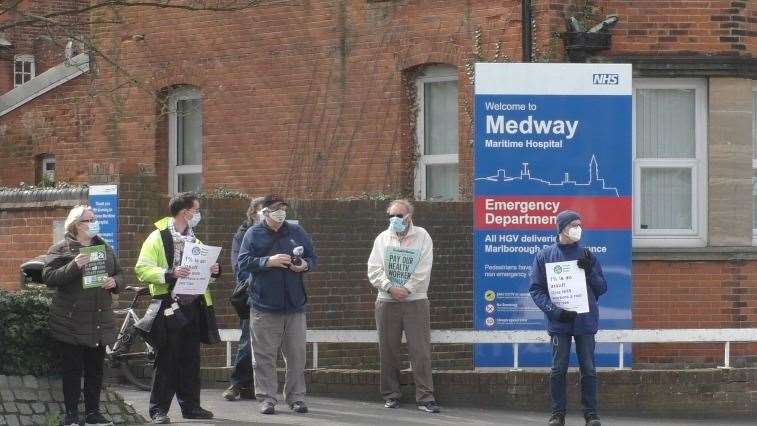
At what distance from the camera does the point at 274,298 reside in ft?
41.1

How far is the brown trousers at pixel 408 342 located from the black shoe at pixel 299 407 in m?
1.00

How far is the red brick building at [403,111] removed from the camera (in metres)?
15.5

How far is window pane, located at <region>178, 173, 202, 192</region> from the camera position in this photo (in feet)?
61.9

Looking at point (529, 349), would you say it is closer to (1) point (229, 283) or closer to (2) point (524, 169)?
(2) point (524, 169)

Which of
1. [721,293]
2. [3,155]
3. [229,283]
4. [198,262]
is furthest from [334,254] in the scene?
[3,155]

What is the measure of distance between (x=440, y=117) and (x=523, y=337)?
4.09 m

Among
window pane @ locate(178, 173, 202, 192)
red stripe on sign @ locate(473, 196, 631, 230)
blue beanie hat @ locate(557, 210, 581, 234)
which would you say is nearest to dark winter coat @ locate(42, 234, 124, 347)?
blue beanie hat @ locate(557, 210, 581, 234)

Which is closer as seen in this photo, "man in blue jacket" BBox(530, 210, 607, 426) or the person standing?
"man in blue jacket" BBox(530, 210, 607, 426)

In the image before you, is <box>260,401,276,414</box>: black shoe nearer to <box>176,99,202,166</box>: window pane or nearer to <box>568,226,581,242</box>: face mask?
<box>568,226,581,242</box>: face mask

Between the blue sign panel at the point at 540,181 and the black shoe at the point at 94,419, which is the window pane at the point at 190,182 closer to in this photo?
the blue sign panel at the point at 540,181

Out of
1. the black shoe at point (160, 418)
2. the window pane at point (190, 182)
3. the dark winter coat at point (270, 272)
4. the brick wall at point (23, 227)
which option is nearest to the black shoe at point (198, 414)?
the black shoe at point (160, 418)

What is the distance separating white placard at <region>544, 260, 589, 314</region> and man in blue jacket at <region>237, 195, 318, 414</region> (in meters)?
2.10

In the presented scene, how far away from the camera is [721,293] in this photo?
1548cm

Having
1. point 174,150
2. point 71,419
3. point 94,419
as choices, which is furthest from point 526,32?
point 71,419
